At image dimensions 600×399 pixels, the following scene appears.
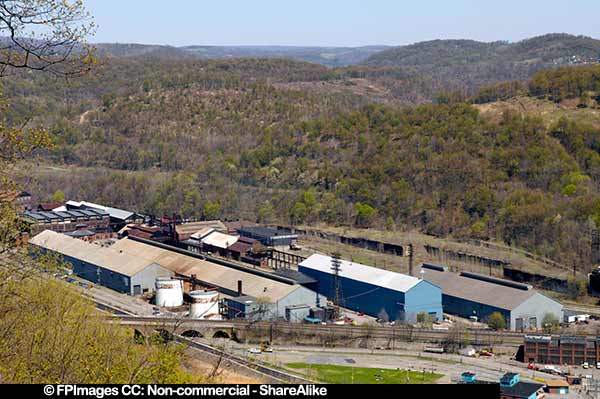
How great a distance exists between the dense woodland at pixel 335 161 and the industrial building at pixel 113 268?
4679mm

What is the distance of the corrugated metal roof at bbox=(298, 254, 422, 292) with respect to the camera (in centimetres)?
2116

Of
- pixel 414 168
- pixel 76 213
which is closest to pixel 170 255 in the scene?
pixel 76 213

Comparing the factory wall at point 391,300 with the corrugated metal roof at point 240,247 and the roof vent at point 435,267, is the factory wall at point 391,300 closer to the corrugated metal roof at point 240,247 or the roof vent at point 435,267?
the roof vent at point 435,267

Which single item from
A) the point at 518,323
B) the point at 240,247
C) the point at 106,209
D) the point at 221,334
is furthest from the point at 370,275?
the point at 106,209

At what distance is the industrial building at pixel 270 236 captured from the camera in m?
29.6

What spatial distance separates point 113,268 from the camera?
81.2 feet

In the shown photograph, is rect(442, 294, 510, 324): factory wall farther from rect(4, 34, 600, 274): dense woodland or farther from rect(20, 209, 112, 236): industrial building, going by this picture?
rect(20, 209, 112, 236): industrial building

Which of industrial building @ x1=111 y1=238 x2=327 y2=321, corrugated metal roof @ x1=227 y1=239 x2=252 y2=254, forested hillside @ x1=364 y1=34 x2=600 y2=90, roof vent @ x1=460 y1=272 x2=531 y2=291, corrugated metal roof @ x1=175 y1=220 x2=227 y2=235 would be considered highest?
forested hillside @ x1=364 y1=34 x2=600 y2=90

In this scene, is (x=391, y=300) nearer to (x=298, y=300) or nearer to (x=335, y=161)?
(x=298, y=300)

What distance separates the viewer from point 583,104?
40.3 m

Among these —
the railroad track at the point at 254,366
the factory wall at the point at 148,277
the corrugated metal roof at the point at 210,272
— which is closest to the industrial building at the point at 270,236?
the corrugated metal roof at the point at 210,272

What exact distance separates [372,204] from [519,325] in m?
15.9

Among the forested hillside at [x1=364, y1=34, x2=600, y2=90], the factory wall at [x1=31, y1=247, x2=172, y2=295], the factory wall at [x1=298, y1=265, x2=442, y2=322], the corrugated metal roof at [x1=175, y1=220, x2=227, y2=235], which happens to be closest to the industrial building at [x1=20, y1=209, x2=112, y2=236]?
the corrugated metal roof at [x1=175, y1=220, x2=227, y2=235]

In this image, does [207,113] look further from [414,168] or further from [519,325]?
[519,325]
